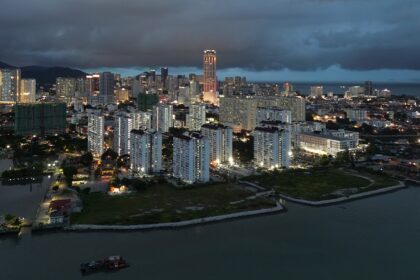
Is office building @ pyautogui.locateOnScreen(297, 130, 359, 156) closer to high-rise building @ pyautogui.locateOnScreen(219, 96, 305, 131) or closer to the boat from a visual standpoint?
high-rise building @ pyautogui.locateOnScreen(219, 96, 305, 131)

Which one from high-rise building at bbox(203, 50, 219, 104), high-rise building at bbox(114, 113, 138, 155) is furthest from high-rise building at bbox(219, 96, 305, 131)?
high-rise building at bbox(203, 50, 219, 104)

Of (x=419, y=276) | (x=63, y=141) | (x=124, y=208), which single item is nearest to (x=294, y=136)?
(x=63, y=141)

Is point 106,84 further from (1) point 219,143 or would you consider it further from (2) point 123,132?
(1) point 219,143

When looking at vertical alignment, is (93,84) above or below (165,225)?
above

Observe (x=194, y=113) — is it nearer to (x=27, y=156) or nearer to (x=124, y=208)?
(x=27, y=156)

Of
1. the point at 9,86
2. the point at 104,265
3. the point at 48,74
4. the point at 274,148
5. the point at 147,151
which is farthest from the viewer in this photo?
the point at 48,74

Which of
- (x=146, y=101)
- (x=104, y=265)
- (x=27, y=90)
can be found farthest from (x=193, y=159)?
(x=27, y=90)
